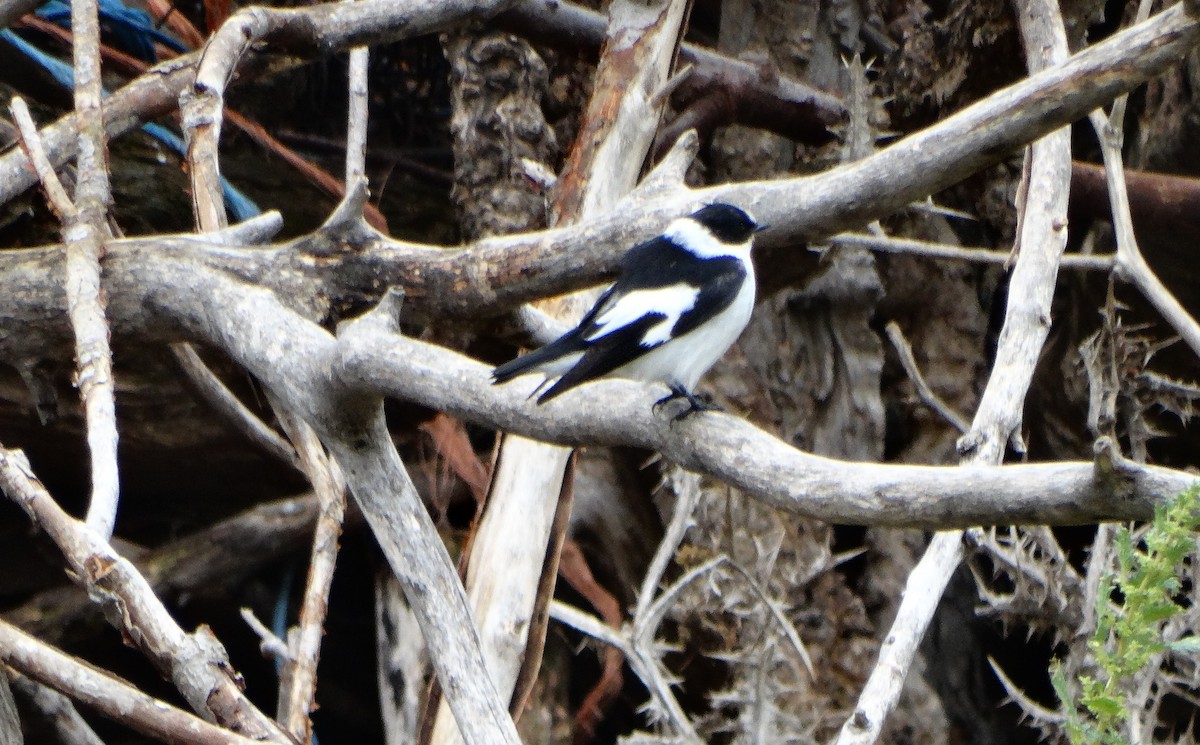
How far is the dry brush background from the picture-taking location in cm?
216

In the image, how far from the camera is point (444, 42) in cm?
447

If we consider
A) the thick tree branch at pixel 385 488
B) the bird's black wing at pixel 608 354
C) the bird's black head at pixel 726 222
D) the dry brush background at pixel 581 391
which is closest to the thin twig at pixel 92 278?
the dry brush background at pixel 581 391

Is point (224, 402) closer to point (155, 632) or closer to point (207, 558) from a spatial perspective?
point (207, 558)

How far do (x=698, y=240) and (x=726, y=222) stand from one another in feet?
0.38

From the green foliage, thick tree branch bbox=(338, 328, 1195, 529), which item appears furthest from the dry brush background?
the green foliage

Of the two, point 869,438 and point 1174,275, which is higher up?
point 1174,275

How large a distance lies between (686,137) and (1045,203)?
0.84 m

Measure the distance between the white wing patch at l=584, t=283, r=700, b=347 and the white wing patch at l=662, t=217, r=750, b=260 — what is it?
0.36ft

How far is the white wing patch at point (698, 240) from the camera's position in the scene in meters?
2.70

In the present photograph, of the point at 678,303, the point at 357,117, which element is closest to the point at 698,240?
the point at 678,303

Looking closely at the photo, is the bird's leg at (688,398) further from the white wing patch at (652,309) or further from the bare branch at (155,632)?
the bare branch at (155,632)

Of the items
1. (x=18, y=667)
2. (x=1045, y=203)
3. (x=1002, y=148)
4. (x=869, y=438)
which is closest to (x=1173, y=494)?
(x=1002, y=148)

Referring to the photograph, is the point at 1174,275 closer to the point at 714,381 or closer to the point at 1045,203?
the point at 714,381

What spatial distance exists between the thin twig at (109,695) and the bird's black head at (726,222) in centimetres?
139
